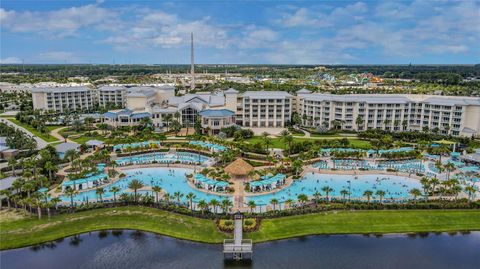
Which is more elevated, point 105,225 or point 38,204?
point 38,204

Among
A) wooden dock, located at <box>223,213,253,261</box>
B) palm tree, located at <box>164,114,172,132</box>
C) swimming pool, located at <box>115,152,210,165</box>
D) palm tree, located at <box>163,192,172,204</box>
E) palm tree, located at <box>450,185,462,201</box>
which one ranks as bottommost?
wooden dock, located at <box>223,213,253,261</box>

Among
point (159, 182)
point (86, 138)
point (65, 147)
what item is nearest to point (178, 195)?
point (159, 182)

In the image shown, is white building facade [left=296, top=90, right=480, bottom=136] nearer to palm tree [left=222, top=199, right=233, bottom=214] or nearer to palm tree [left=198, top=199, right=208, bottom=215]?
palm tree [left=222, top=199, right=233, bottom=214]

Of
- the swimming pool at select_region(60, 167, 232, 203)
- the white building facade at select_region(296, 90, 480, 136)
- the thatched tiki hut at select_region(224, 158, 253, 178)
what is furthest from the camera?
the white building facade at select_region(296, 90, 480, 136)

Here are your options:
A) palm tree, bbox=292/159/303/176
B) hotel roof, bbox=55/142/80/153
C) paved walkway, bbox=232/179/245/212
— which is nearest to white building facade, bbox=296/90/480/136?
palm tree, bbox=292/159/303/176

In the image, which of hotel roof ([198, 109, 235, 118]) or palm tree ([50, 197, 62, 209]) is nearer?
palm tree ([50, 197, 62, 209])

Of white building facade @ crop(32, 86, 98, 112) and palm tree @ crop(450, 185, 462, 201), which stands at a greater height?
white building facade @ crop(32, 86, 98, 112)

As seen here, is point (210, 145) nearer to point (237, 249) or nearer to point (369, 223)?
point (369, 223)

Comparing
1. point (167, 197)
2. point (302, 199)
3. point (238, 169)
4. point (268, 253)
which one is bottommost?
point (268, 253)

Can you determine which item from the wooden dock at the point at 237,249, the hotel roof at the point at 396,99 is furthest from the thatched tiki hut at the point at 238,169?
the hotel roof at the point at 396,99
